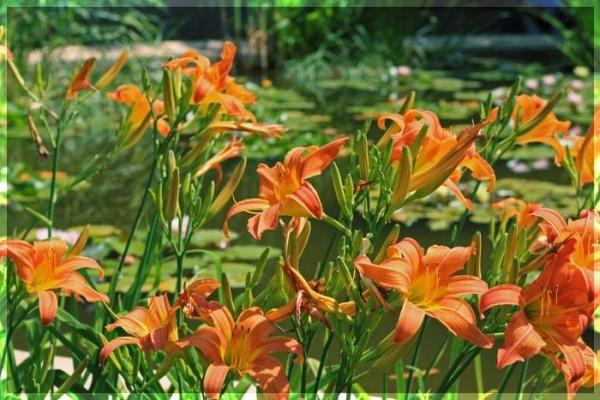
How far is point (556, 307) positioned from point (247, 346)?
0.29 meters

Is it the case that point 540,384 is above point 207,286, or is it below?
below

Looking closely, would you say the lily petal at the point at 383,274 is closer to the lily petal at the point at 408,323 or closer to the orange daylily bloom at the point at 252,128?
the lily petal at the point at 408,323

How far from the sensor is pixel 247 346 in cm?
97

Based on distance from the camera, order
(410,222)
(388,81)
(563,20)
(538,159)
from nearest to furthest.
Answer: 1. (410,222)
2. (538,159)
3. (388,81)
4. (563,20)

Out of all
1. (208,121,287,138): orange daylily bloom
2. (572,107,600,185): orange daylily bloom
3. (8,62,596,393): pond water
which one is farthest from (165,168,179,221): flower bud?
(8,62,596,393): pond water

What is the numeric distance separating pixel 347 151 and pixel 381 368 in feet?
10.9

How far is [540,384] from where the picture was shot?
131 centimetres

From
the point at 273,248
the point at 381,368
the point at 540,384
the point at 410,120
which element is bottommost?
the point at 273,248

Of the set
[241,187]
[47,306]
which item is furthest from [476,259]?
[241,187]

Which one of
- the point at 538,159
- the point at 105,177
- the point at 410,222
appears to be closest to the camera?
the point at 410,222

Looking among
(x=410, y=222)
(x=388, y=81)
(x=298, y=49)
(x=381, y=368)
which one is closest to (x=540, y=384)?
(x=381, y=368)

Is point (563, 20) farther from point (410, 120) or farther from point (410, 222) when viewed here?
point (410, 120)

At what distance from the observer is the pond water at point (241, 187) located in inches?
102

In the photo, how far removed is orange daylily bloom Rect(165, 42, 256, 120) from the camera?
129cm
